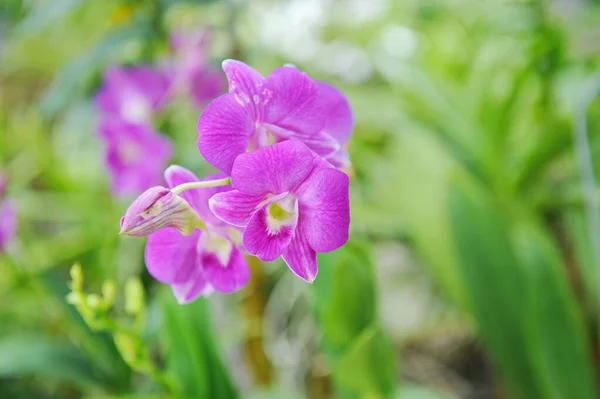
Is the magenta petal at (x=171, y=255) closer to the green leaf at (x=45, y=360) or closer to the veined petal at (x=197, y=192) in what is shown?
the veined petal at (x=197, y=192)

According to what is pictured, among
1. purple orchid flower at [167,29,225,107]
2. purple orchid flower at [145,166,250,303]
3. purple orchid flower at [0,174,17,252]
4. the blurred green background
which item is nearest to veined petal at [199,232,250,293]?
purple orchid flower at [145,166,250,303]

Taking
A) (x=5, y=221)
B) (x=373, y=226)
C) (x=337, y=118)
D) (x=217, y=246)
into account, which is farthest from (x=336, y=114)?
(x=373, y=226)

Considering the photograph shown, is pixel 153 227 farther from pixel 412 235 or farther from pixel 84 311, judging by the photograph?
pixel 412 235

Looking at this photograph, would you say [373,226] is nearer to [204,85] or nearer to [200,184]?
[204,85]

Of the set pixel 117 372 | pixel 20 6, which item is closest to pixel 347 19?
pixel 20 6

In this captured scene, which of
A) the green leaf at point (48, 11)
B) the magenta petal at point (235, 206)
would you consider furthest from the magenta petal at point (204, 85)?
the magenta petal at point (235, 206)

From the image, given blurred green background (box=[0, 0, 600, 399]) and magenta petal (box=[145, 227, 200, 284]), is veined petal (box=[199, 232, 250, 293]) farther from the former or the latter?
A: blurred green background (box=[0, 0, 600, 399])
